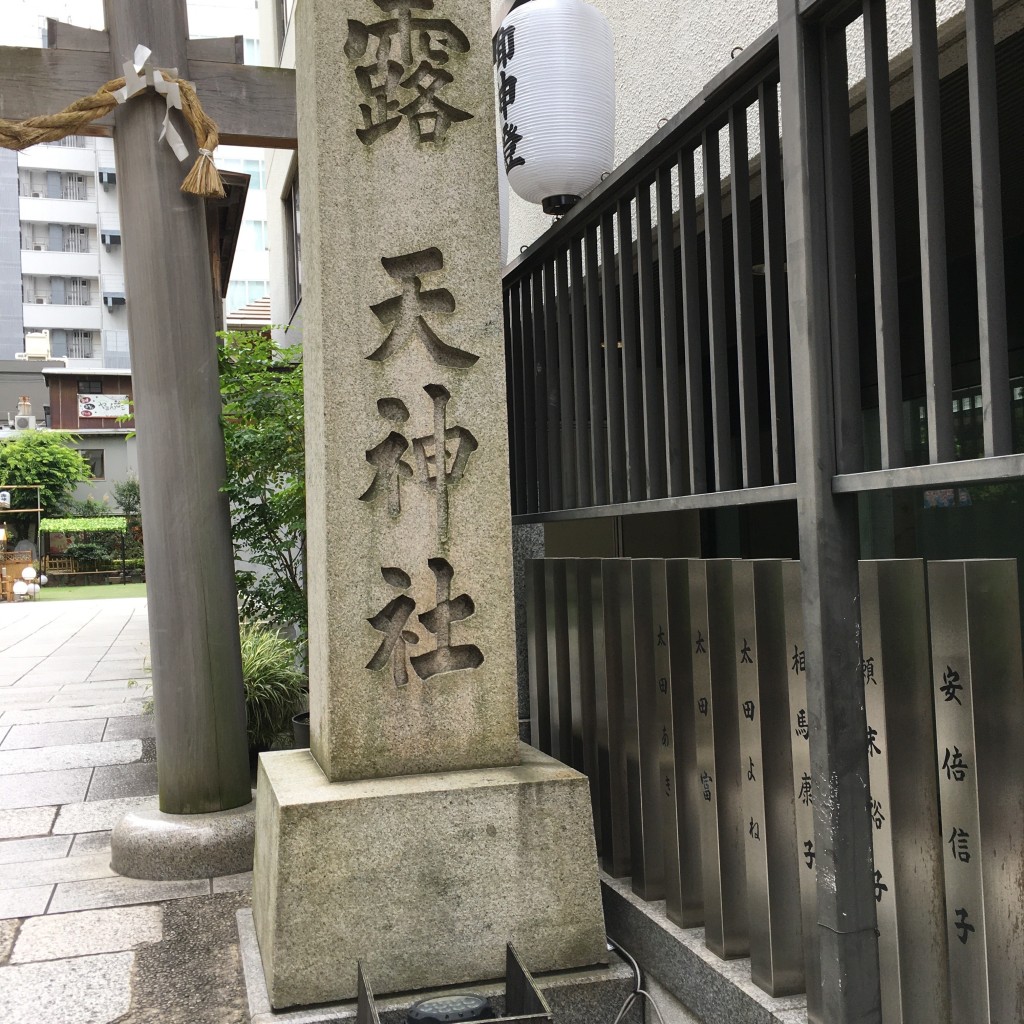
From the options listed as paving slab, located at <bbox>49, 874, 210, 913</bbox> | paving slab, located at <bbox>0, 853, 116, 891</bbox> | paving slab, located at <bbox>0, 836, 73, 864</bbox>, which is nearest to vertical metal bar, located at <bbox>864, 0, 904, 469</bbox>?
paving slab, located at <bbox>49, 874, 210, 913</bbox>

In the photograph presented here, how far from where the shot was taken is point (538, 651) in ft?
16.3

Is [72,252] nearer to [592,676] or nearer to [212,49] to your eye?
[212,49]

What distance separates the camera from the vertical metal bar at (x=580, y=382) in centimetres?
428

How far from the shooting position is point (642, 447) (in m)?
3.77

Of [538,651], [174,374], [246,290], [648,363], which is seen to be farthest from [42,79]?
[246,290]

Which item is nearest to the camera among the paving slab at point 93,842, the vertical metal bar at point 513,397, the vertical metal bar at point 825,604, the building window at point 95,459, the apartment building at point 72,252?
the vertical metal bar at point 825,604

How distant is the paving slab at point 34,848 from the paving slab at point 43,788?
0.85 meters

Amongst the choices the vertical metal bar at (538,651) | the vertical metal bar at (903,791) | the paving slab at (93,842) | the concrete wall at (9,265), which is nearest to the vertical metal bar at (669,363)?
the vertical metal bar at (903,791)

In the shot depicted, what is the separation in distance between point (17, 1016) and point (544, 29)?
14.5 feet

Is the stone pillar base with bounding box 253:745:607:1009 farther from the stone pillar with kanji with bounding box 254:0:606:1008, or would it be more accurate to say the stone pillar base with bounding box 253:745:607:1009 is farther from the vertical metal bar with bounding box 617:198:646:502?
the vertical metal bar with bounding box 617:198:646:502

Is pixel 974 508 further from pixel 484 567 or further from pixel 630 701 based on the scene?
pixel 484 567

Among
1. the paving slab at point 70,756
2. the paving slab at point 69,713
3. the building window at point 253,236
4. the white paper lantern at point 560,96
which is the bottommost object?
the paving slab at point 70,756

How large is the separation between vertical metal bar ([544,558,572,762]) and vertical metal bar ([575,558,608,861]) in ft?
0.70

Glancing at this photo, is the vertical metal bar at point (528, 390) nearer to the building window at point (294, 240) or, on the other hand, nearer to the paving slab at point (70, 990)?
the paving slab at point (70, 990)
